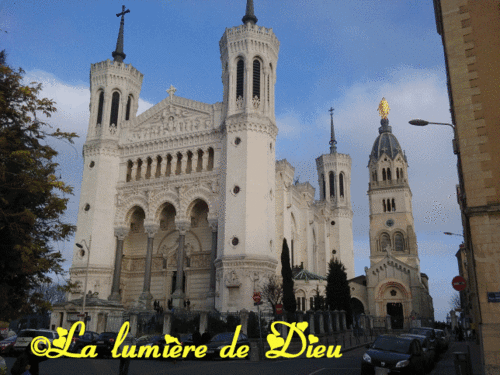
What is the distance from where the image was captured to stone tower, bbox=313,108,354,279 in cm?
6562

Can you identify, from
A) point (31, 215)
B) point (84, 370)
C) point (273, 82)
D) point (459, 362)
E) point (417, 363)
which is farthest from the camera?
point (273, 82)

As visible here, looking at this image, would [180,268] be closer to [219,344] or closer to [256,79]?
[256,79]

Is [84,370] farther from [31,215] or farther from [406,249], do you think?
[406,249]

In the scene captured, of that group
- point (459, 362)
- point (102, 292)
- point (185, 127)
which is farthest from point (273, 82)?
point (459, 362)

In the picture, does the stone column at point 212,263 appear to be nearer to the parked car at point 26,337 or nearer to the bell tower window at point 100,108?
the bell tower window at point 100,108

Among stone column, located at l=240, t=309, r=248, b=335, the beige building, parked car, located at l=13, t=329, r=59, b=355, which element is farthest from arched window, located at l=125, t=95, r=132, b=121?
the beige building

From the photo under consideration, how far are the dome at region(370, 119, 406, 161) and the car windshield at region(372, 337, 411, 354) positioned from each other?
62.8 meters

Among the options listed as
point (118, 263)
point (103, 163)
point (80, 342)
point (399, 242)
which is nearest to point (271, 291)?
point (118, 263)

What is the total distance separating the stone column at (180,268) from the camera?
122 ft

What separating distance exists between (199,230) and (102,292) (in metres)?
9.93

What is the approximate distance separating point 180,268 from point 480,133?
28393 millimetres

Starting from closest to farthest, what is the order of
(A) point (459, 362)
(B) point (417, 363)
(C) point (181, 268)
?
1. (A) point (459, 362)
2. (B) point (417, 363)
3. (C) point (181, 268)

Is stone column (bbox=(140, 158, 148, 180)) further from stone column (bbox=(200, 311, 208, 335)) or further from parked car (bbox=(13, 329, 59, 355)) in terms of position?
parked car (bbox=(13, 329, 59, 355))

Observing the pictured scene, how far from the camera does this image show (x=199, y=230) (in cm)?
4272
